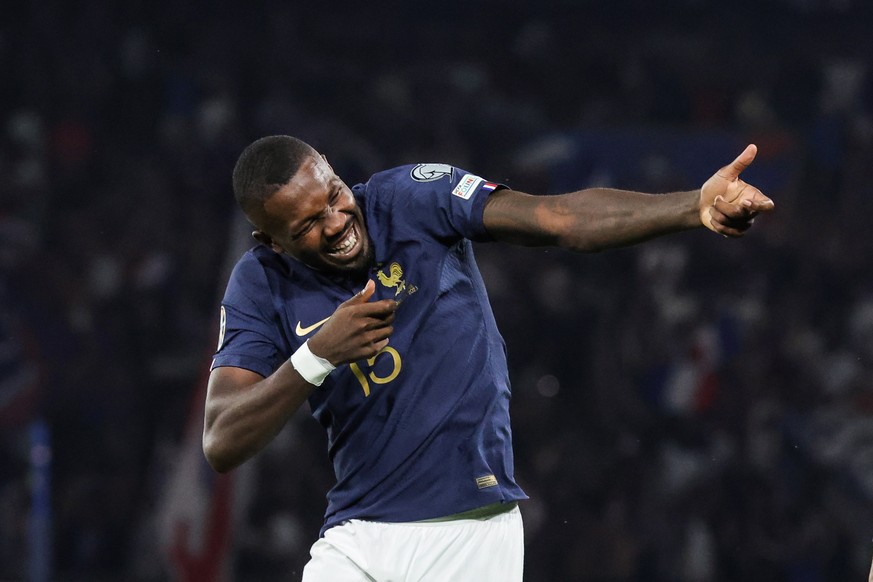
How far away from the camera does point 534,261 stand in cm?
665

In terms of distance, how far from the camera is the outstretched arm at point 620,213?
2.20 metres

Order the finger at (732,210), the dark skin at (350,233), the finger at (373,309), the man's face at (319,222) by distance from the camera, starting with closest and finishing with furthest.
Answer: the finger at (732,210) < the dark skin at (350,233) < the finger at (373,309) < the man's face at (319,222)

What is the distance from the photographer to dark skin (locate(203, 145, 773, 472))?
2.33 meters

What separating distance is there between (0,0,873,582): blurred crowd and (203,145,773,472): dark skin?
3780 mm

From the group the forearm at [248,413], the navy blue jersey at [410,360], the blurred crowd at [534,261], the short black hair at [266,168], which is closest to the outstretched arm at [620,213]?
the navy blue jersey at [410,360]

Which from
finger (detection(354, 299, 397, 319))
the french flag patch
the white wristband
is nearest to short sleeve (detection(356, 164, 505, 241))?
the french flag patch

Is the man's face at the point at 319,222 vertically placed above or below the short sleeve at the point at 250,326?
above

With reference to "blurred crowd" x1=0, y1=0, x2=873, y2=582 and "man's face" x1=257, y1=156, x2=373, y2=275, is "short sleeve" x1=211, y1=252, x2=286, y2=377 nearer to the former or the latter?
"man's face" x1=257, y1=156, x2=373, y2=275

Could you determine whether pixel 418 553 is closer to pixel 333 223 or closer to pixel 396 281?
pixel 396 281

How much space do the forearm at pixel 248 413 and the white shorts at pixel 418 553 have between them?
359mm

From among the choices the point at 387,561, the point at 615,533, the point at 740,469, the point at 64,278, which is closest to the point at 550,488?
the point at 615,533

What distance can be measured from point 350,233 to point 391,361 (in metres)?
0.34

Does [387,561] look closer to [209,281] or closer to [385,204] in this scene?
[385,204]

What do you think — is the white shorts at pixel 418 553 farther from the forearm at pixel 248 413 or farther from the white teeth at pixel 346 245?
the white teeth at pixel 346 245
